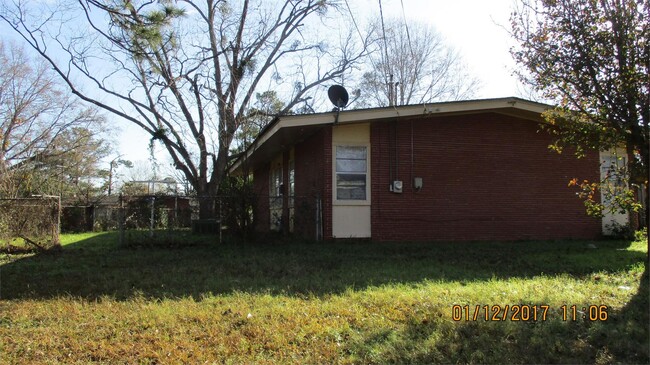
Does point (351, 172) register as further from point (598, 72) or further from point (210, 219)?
point (598, 72)

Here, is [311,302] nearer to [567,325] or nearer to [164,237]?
[567,325]

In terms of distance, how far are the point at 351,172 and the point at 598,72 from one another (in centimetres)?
653

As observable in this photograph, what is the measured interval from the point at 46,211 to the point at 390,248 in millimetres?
8073

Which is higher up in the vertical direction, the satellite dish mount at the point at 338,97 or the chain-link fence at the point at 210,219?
the satellite dish mount at the point at 338,97

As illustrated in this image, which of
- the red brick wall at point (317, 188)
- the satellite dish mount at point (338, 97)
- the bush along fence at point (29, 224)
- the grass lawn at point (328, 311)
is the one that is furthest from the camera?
the satellite dish mount at point (338, 97)

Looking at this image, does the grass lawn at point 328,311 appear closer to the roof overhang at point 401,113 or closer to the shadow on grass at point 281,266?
the shadow on grass at point 281,266

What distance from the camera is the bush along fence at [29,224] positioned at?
35.0ft

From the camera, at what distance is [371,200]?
12.0 metres

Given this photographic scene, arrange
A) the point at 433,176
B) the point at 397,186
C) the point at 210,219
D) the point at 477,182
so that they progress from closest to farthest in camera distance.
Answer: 1. the point at 397,186
2. the point at 210,219
3. the point at 433,176
4. the point at 477,182

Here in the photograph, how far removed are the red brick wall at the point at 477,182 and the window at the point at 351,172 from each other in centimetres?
29

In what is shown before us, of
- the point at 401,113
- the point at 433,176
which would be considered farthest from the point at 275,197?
the point at 433,176

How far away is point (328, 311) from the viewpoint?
502 centimetres

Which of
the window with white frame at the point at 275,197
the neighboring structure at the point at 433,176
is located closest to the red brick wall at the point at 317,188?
the neighboring structure at the point at 433,176

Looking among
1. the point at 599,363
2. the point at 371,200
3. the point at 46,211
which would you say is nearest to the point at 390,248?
the point at 371,200
